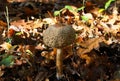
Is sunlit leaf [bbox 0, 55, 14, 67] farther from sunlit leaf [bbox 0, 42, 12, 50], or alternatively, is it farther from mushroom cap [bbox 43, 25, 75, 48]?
mushroom cap [bbox 43, 25, 75, 48]

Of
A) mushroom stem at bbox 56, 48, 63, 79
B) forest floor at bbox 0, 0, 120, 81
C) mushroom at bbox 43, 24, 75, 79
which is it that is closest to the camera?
mushroom at bbox 43, 24, 75, 79

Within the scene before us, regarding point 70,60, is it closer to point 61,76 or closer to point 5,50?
point 61,76

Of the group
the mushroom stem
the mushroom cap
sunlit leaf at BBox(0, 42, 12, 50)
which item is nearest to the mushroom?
the mushroom cap

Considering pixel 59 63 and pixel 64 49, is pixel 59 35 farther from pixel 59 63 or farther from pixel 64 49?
pixel 64 49

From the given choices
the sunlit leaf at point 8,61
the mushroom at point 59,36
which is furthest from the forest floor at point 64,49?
the mushroom at point 59,36

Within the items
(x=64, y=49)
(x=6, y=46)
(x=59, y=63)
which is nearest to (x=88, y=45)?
(x=64, y=49)

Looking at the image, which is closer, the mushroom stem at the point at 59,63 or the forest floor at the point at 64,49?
the mushroom stem at the point at 59,63

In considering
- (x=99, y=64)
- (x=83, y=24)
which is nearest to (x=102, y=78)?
(x=99, y=64)

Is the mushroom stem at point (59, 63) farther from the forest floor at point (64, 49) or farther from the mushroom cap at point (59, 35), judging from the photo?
the mushroom cap at point (59, 35)

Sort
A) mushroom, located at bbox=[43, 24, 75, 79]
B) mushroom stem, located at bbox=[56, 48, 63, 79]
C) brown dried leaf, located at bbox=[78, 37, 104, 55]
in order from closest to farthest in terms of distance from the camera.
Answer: mushroom, located at bbox=[43, 24, 75, 79] → mushroom stem, located at bbox=[56, 48, 63, 79] → brown dried leaf, located at bbox=[78, 37, 104, 55]
